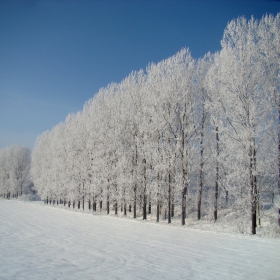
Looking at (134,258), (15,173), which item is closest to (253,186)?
(134,258)

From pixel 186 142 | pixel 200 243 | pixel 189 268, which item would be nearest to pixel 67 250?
pixel 189 268

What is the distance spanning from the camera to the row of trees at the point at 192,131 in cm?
1384

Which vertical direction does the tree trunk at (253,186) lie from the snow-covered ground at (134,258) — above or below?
above

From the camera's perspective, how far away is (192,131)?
18969 millimetres

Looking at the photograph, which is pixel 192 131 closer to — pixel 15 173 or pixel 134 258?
pixel 134 258

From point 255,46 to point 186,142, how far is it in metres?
8.12

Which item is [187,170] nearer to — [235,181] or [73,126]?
[235,181]

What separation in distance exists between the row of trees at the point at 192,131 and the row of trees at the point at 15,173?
125 feet

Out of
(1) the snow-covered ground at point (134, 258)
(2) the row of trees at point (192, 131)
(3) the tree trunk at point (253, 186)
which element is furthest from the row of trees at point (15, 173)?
(3) the tree trunk at point (253, 186)

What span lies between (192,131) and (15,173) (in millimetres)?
62350

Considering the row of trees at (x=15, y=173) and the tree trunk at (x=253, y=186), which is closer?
the tree trunk at (x=253, y=186)

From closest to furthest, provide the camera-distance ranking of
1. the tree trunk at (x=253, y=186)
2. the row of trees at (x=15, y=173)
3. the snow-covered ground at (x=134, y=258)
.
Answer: the snow-covered ground at (x=134, y=258), the tree trunk at (x=253, y=186), the row of trees at (x=15, y=173)

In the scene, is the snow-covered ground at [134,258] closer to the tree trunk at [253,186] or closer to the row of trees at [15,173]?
the tree trunk at [253,186]

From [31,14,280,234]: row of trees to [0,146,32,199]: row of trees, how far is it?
38131 mm
